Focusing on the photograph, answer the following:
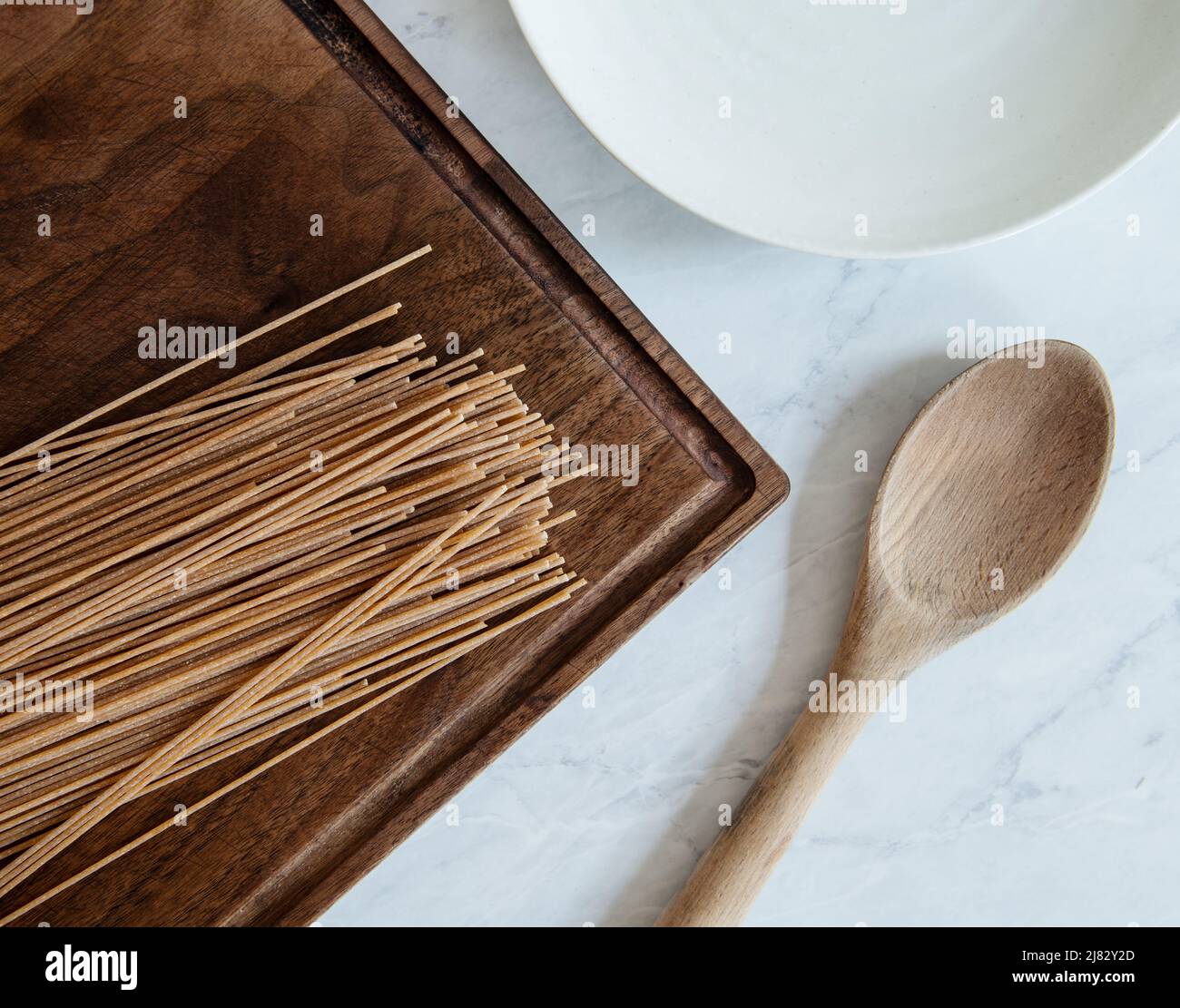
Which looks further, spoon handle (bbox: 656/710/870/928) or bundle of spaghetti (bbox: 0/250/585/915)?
spoon handle (bbox: 656/710/870/928)

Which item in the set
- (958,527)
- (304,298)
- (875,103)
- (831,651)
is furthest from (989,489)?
(304,298)

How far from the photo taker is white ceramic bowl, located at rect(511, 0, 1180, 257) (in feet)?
2.50

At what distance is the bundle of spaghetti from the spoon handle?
11.8 inches

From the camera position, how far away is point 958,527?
82cm

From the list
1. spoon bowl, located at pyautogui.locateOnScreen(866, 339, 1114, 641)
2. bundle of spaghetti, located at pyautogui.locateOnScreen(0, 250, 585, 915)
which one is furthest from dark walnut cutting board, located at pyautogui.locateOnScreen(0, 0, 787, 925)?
spoon bowl, located at pyautogui.locateOnScreen(866, 339, 1114, 641)

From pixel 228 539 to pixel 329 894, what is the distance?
0.30 meters

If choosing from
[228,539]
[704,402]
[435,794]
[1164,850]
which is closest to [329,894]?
[435,794]

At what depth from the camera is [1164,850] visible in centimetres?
91

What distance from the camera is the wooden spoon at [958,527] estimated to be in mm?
819

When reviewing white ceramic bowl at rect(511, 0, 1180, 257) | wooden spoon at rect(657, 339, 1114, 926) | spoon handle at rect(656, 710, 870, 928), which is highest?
white ceramic bowl at rect(511, 0, 1180, 257)

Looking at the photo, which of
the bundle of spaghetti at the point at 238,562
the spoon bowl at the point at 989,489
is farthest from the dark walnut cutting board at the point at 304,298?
the spoon bowl at the point at 989,489

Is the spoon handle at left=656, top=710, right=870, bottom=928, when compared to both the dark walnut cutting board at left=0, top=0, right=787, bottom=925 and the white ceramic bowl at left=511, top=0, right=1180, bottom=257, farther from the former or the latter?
the white ceramic bowl at left=511, top=0, right=1180, bottom=257

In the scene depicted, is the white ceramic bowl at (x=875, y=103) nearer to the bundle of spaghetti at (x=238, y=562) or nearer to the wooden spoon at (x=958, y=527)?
the wooden spoon at (x=958, y=527)

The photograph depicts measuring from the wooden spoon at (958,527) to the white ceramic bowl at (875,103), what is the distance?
153mm
